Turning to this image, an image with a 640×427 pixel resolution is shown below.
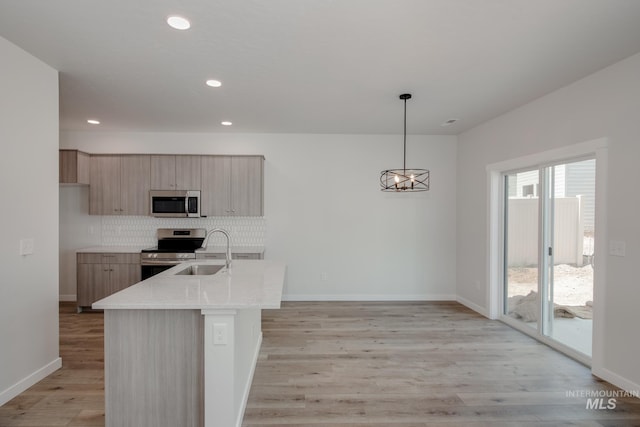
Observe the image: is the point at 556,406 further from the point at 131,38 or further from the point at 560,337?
the point at 131,38

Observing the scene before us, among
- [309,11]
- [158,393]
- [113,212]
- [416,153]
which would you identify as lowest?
[158,393]

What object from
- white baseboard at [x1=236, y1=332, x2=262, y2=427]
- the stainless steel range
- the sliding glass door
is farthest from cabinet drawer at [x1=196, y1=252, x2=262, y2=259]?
the sliding glass door

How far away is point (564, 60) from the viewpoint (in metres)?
2.54

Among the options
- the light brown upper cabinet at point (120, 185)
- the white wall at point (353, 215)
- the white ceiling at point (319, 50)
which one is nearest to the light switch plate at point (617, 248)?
the white ceiling at point (319, 50)

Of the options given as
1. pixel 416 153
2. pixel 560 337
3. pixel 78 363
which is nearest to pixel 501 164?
pixel 416 153

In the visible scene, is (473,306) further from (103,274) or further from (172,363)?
(103,274)

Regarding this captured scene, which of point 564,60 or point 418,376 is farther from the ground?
point 564,60

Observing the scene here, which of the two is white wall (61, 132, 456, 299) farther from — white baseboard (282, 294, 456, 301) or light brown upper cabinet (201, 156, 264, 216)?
light brown upper cabinet (201, 156, 264, 216)

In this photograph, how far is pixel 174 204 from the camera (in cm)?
458

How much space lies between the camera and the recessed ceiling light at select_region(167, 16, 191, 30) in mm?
2006

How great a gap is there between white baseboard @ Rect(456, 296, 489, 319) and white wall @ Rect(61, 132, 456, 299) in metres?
0.17

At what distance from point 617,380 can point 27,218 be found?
16.4ft

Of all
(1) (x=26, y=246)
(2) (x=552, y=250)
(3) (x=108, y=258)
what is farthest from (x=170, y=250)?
(2) (x=552, y=250)

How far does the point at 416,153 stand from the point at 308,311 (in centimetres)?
307
